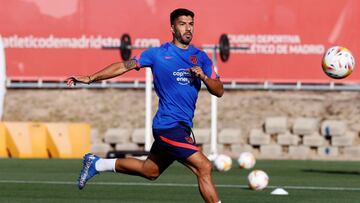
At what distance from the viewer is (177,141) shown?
13820 millimetres

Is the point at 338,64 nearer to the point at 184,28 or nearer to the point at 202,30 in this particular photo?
the point at 184,28

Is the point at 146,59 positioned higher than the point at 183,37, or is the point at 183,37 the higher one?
the point at 183,37

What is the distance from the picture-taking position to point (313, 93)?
35.9m

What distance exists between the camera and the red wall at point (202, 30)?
33.8 meters

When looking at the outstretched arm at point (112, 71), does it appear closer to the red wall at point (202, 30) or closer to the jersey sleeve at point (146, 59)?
the jersey sleeve at point (146, 59)

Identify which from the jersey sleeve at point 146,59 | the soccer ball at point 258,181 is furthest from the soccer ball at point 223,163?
the jersey sleeve at point 146,59

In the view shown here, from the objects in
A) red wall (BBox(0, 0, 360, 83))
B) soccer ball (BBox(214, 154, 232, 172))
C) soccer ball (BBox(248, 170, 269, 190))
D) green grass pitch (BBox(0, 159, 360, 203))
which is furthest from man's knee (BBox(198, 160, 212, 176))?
red wall (BBox(0, 0, 360, 83))

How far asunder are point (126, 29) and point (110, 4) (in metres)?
0.98

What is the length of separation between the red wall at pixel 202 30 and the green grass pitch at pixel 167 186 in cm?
755

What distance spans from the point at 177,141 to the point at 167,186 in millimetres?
5906

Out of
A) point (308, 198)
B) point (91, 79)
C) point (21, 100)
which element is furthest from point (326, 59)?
point (21, 100)

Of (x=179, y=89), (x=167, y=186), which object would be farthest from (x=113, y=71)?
(x=167, y=186)

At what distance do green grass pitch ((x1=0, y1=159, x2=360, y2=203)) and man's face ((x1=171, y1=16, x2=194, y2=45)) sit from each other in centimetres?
359

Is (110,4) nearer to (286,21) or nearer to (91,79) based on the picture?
(286,21)
